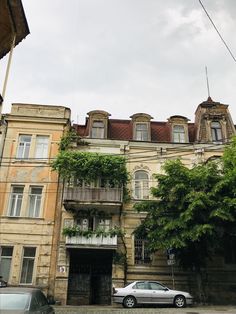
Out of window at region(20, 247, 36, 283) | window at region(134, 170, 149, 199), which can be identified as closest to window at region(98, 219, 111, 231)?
window at region(134, 170, 149, 199)

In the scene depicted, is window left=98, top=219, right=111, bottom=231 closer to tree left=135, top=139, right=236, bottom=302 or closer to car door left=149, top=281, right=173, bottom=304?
tree left=135, top=139, right=236, bottom=302

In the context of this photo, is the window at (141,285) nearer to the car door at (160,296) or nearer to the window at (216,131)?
A: the car door at (160,296)

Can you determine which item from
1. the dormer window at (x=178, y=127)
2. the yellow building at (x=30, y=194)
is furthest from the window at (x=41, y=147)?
the dormer window at (x=178, y=127)

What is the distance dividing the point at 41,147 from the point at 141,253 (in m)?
10.3

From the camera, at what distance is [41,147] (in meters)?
24.0

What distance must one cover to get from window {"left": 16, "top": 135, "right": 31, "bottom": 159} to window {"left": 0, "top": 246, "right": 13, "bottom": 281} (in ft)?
20.8

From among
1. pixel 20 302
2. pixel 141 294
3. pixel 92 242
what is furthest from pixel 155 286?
pixel 20 302

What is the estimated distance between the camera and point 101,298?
2083cm

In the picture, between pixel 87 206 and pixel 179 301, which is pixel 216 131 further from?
pixel 179 301

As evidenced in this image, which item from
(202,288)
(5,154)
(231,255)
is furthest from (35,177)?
(231,255)

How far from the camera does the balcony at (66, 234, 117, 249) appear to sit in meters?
20.4

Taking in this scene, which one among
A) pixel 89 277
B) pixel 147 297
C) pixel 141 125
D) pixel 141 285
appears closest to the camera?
pixel 147 297

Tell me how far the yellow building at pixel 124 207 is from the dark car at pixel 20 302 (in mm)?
12306

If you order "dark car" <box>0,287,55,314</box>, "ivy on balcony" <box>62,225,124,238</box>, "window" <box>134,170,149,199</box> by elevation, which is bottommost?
"dark car" <box>0,287,55,314</box>
